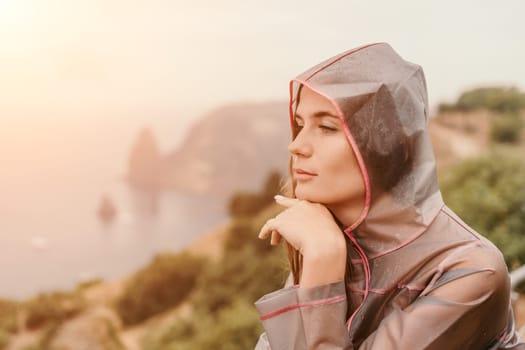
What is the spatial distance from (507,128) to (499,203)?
5304mm

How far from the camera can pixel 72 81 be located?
5.36 m

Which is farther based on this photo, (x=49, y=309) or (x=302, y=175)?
(x=49, y=309)

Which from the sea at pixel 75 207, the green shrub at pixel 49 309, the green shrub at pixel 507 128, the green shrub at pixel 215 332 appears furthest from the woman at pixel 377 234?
the green shrub at pixel 507 128

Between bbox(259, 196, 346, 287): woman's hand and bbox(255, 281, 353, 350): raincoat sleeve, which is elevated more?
bbox(259, 196, 346, 287): woman's hand

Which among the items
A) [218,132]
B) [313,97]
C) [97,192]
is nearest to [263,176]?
[218,132]

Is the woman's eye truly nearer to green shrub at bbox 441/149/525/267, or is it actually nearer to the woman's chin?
the woman's chin

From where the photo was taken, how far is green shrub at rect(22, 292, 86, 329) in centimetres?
545

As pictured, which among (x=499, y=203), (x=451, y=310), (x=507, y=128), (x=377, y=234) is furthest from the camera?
(x=507, y=128)

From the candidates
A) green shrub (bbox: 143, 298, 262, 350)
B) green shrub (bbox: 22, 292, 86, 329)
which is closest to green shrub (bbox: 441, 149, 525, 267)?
green shrub (bbox: 143, 298, 262, 350)

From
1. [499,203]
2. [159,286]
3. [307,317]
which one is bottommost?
[159,286]

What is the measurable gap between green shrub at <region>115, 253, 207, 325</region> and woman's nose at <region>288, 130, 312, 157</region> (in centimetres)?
581

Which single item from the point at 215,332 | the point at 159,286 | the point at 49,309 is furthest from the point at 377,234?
the point at 159,286

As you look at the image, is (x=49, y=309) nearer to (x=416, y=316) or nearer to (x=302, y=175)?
(x=302, y=175)

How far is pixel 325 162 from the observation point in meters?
0.78
